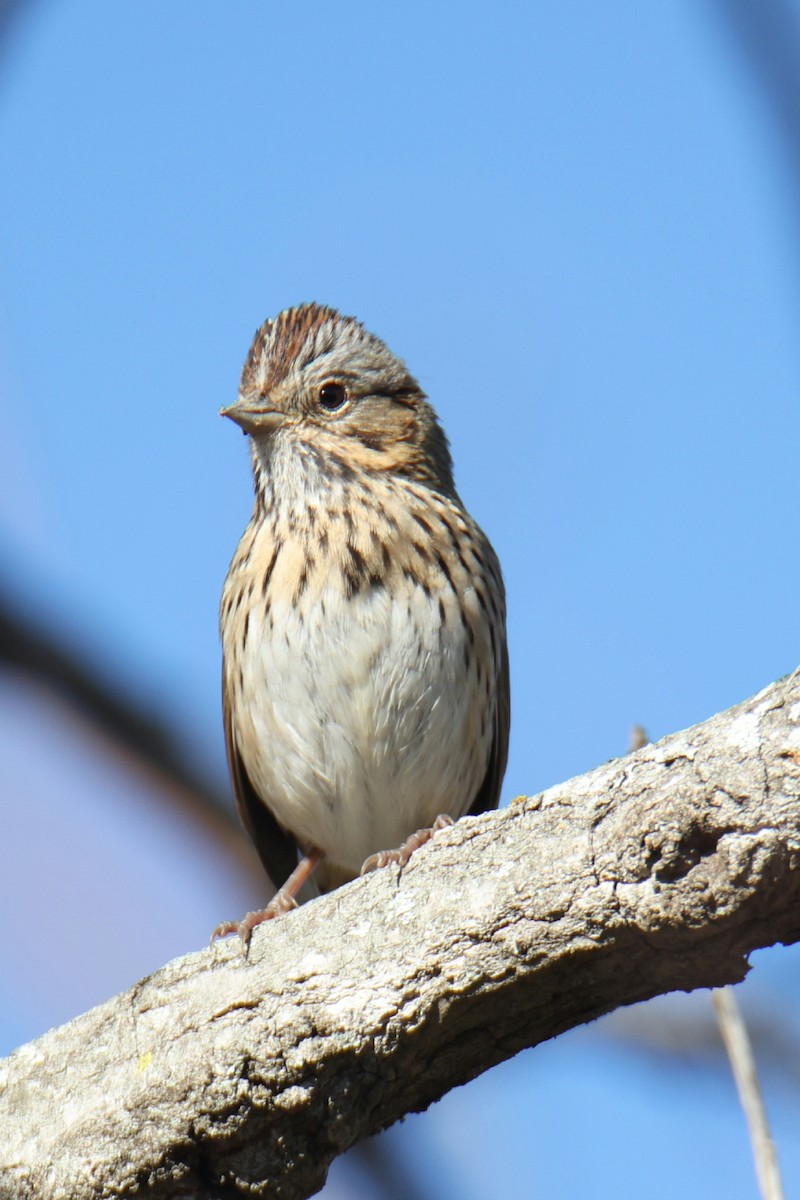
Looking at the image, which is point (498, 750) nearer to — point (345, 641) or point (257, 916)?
point (345, 641)

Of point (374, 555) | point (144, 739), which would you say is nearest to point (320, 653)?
point (374, 555)

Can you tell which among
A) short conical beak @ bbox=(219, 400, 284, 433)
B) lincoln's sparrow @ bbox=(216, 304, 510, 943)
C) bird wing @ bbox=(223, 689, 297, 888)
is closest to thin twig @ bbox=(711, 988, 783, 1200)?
lincoln's sparrow @ bbox=(216, 304, 510, 943)

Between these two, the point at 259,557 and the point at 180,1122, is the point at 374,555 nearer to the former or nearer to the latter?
the point at 259,557

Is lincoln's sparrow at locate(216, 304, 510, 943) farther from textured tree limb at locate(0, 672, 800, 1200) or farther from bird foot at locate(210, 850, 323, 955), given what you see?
textured tree limb at locate(0, 672, 800, 1200)

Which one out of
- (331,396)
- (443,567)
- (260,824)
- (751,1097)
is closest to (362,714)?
(443,567)

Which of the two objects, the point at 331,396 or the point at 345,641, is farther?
the point at 331,396

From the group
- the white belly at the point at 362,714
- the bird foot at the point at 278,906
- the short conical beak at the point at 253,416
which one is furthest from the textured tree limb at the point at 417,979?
the short conical beak at the point at 253,416

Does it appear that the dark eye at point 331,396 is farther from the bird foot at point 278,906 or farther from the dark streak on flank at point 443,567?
the bird foot at point 278,906
